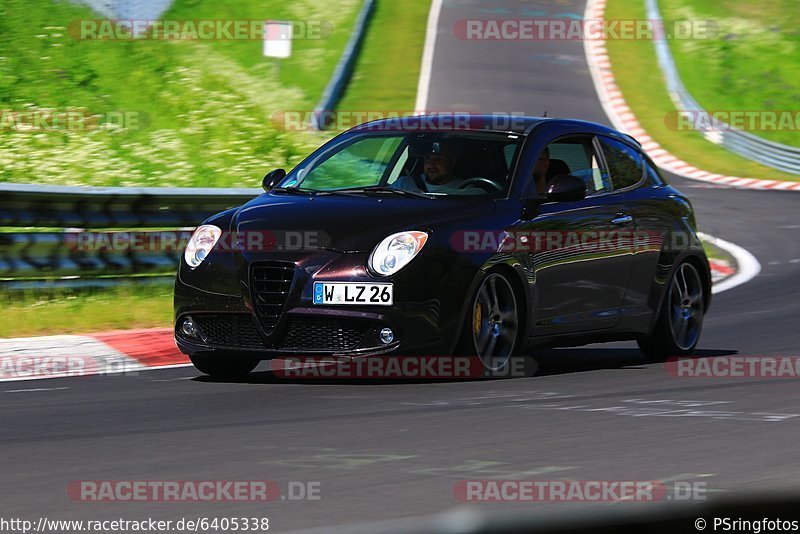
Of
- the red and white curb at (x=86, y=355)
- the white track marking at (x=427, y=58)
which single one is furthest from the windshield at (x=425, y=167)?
the white track marking at (x=427, y=58)

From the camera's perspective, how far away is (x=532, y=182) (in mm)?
9203

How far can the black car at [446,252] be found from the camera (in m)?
8.26

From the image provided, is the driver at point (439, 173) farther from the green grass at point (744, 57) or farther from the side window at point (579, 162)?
the green grass at point (744, 57)

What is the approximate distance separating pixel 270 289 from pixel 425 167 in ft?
4.58

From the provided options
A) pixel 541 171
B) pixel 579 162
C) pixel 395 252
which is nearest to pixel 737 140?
pixel 579 162

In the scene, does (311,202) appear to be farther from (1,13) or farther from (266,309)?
(1,13)

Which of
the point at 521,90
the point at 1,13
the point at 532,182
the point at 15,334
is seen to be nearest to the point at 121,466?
the point at 532,182

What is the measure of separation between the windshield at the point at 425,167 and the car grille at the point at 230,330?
1.07m

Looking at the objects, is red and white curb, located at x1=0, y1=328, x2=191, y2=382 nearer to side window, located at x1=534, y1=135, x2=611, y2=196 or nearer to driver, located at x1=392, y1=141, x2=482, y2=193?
driver, located at x1=392, y1=141, x2=482, y2=193

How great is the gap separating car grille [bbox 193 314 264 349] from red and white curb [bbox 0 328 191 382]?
0.96 m

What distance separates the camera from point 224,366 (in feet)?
29.6

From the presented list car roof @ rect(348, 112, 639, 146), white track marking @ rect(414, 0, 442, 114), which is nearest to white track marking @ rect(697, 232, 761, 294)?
car roof @ rect(348, 112, 639, 146)

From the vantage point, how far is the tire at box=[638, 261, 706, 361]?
1030cm

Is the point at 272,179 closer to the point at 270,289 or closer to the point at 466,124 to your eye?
the point at 466,124
